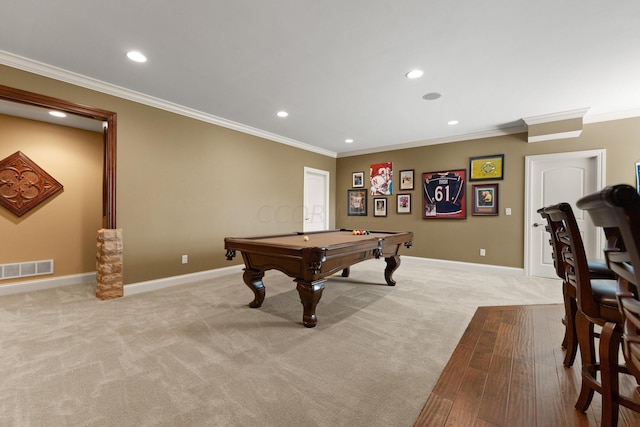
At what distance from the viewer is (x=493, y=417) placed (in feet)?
4.62

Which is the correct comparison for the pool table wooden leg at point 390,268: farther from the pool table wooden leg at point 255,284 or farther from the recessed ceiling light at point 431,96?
the recessed ceiling light at point 431,96

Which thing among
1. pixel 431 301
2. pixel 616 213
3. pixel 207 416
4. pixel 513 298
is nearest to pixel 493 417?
pixel 616 213

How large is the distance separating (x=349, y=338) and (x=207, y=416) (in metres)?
1.22

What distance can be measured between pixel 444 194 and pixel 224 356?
494 centimetres

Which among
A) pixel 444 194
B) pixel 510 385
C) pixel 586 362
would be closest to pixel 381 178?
pixel 444 194

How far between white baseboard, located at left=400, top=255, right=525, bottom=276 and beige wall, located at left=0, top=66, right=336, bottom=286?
126 inches

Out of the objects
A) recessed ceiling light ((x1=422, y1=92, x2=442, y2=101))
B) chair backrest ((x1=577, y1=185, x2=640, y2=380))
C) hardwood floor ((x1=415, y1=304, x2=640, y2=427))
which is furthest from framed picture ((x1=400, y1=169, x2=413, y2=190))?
chair backrest ((x1=577, y1=185, x2=640, y2=380))

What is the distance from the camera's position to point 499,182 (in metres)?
4.92

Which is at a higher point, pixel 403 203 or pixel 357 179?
pixel 357 179

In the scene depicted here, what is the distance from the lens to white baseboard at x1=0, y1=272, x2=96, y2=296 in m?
3.51

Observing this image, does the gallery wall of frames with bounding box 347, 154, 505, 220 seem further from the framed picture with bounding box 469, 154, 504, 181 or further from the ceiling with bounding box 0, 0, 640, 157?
the ceiling with bounding box 0, 0, 640, 157

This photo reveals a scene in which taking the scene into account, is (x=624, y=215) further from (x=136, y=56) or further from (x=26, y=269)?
(x=26, y=269)

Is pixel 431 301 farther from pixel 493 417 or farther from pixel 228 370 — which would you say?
pixel 228 370

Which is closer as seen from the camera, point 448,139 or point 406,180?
point 448,139
